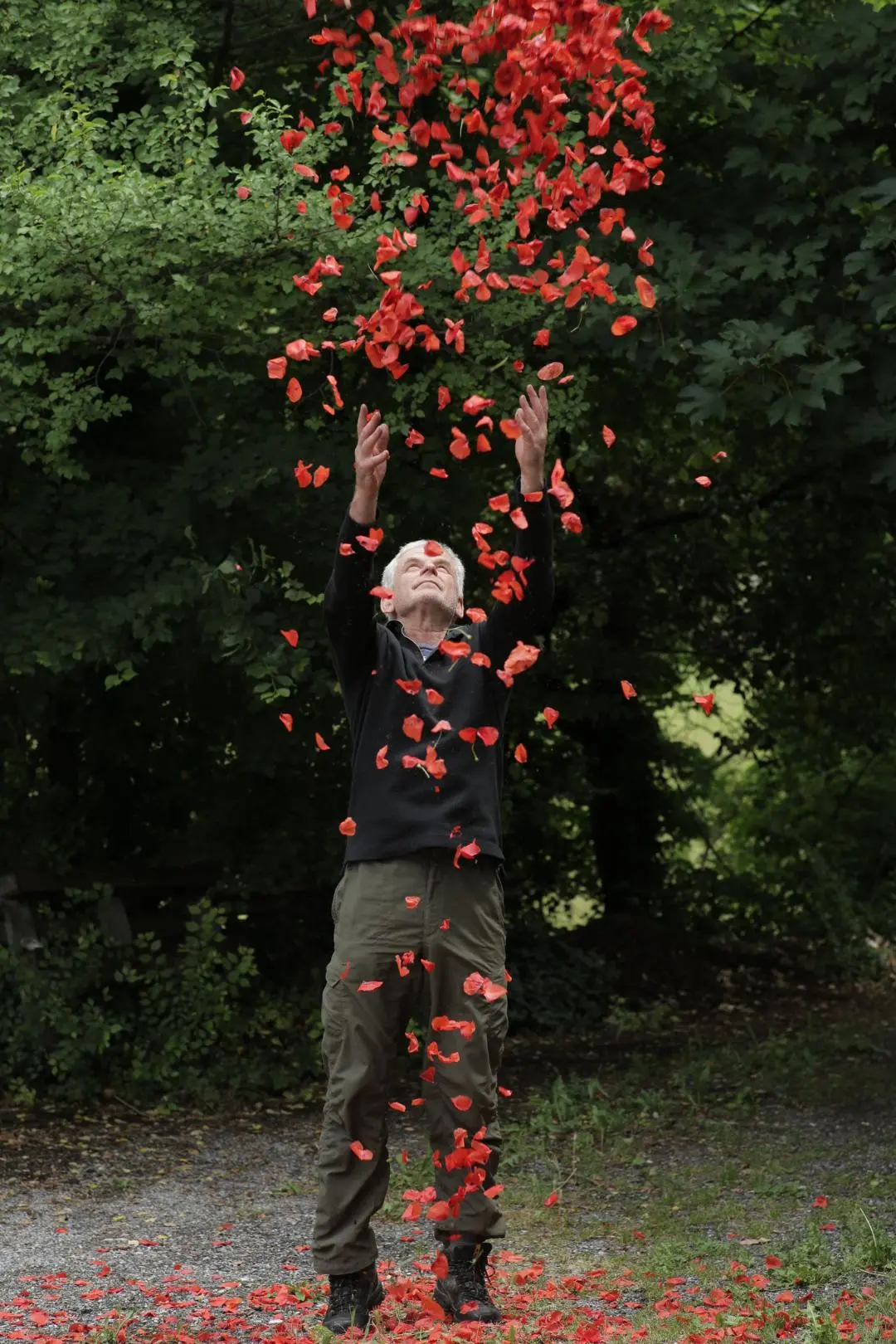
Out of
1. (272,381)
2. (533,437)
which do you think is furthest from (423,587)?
(272,381)

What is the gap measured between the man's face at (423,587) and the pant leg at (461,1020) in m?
0.64

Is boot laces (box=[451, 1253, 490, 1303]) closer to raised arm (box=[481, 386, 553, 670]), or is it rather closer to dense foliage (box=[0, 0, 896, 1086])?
raised arm (box=[481, 386, 553, 670])

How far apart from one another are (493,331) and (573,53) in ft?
7.30

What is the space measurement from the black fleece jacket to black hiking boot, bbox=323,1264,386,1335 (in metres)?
1.01

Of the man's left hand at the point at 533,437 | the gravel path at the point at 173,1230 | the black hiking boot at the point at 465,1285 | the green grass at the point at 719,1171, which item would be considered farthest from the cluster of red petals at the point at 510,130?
the green grass at the point at 719,1171

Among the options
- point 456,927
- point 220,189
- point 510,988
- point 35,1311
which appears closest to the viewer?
point 456,927

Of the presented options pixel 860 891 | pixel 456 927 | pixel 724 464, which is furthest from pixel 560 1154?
pixel 860 891

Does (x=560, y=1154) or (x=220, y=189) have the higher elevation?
(x=220, y=189)

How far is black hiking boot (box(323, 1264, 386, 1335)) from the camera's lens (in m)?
4.13

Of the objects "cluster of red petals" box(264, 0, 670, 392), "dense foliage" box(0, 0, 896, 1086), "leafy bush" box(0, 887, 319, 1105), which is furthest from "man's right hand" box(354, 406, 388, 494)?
"leafy bush" box(0, 887, 319, 1105)

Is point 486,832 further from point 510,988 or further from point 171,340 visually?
point 510,988

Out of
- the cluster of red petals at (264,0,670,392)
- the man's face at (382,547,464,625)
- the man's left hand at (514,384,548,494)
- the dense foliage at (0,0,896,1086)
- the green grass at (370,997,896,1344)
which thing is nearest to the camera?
the man's left hand at (514,384,548,494)

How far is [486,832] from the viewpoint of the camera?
415 cm

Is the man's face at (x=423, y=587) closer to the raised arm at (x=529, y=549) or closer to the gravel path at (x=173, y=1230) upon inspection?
the raised arm at (x=529, y=549)
